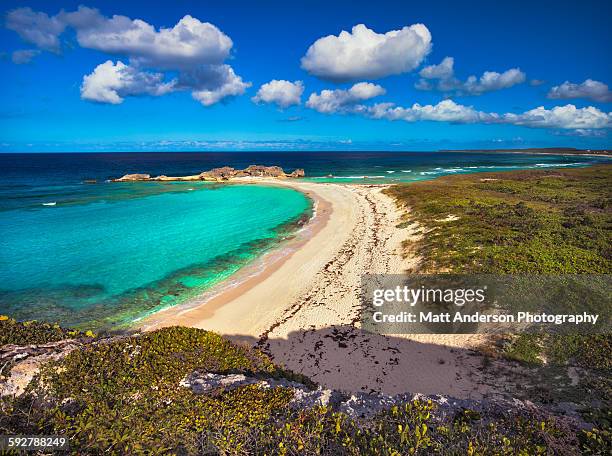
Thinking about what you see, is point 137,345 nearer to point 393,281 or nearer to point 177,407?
point 177,407

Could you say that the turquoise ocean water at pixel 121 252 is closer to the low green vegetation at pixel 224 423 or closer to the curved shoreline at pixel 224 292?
the curved shoreline at pixel 224 292

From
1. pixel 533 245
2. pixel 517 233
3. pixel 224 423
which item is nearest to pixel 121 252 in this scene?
pixel 224 423

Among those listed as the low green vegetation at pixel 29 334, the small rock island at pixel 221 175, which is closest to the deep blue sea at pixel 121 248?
the low green vegetation at pixel 29 334

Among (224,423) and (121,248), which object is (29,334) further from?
(121,248)

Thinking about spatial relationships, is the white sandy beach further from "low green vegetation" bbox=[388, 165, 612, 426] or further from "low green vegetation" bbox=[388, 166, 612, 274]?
"low green vegetation" bbox=[388, 166, 612, 274]

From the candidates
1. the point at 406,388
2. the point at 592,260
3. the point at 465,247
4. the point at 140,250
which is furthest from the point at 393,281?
the point at 140,250

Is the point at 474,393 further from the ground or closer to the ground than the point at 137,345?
closer to the ground
